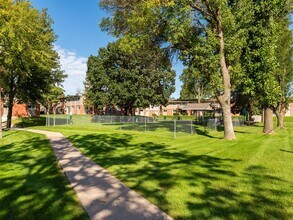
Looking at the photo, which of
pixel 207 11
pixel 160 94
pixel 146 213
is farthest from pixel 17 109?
pixel 146 213

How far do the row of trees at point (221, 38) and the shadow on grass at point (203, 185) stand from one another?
8568mm

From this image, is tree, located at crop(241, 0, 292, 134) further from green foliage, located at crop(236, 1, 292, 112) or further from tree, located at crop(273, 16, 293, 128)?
tree, located at crop(273, 16, 293, 128)

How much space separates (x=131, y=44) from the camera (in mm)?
19938

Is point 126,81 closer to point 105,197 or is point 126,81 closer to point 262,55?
point 262,55

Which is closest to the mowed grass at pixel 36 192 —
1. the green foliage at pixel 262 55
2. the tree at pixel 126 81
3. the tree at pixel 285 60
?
the green foliage at pixel 262 55

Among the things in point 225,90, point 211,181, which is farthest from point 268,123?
point 211,181

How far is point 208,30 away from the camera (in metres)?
18.3

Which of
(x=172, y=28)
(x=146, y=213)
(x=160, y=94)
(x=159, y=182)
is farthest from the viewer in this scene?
(x=160, y=94)

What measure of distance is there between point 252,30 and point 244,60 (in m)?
2.03

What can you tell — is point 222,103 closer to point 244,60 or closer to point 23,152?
point 244,60

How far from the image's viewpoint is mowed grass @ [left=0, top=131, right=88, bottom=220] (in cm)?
519

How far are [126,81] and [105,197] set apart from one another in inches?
1676

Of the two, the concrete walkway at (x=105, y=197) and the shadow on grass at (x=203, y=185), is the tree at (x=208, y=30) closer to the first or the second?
the shadow on grass at (x=203, y=185)

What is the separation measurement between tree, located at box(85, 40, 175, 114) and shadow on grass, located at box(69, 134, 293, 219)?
36.3 metres
